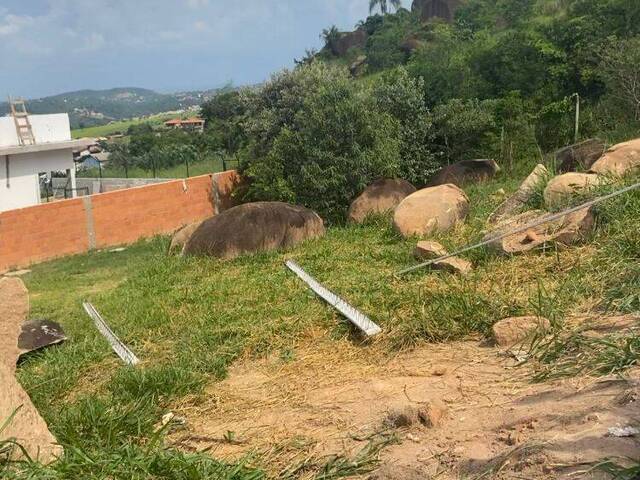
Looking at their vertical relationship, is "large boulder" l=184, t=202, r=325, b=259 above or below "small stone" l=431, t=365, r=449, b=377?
above

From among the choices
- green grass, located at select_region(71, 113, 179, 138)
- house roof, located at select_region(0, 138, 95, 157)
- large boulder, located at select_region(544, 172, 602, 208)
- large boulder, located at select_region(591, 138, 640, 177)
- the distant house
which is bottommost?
large boulder, located at select_region(544, 172, 602, 208)

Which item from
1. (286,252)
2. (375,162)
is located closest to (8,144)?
(375,162)

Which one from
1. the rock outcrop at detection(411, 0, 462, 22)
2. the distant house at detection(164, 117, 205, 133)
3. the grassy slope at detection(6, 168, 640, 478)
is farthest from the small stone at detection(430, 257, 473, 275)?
the rock outcrop at detection(411, 0, 462, 22)

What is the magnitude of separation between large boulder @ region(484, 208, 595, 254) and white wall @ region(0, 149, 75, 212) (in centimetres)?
1942

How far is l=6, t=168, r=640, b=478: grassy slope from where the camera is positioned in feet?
12.6

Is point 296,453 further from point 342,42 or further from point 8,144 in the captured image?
point 342,42

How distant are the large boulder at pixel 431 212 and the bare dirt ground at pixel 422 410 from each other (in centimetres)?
380

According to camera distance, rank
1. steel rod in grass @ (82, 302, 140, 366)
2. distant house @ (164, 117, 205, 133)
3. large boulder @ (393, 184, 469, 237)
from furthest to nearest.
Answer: distant house @ (164, 117, 205, 133) < large boulder @ (393, 184, 469, 237) < steel rod in grass @ (82, 302, 140, 366)

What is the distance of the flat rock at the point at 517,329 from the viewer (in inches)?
163

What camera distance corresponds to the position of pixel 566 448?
2.56 meters

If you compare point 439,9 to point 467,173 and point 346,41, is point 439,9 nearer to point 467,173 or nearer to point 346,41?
point 346,41

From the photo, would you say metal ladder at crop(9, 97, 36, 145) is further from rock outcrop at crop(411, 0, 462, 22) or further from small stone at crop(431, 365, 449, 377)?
rock outcrop at crop(411, 0, 462, 22)

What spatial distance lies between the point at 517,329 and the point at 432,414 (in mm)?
1256

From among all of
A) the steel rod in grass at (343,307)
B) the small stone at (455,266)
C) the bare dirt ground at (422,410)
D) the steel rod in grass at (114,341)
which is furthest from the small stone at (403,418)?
the small stone at (455,266)
